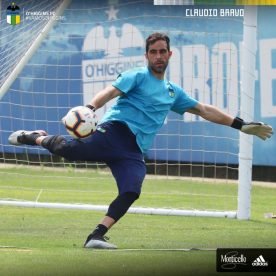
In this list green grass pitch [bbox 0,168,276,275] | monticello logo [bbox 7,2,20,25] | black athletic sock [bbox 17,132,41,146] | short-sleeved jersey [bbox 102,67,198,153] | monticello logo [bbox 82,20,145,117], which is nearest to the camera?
green grass pitch [bbox 0,168,276,275]

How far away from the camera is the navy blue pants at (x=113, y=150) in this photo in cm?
1052

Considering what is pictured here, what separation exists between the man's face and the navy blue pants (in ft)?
2.07

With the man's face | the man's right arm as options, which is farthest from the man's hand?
the man's right arm

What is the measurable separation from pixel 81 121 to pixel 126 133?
25.1 inches

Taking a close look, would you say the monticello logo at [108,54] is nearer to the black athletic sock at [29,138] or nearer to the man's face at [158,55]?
the black athletic sock at [29,138]

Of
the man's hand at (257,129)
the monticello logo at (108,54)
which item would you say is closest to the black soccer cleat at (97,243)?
the man's hand at (257,129)

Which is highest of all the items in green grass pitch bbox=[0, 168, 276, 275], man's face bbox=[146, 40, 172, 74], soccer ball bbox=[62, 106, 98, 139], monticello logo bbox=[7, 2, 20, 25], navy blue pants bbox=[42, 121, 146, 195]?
monticello logo bbox=[7, 2, 20, 25]

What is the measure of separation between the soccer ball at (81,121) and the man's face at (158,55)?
2.70 feet

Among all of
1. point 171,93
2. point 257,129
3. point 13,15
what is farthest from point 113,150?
point 13,15

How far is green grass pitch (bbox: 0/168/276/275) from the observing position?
924 centimetres

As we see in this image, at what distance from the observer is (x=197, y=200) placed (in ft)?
53.8

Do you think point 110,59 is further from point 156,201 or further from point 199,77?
point 156,201

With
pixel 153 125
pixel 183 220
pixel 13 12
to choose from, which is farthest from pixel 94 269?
pixel 13 12

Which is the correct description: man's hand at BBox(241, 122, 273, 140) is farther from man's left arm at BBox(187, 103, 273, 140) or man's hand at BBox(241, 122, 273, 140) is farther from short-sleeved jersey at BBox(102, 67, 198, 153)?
short-sleeved jersey at BBox(102, 67, 198, 153)
